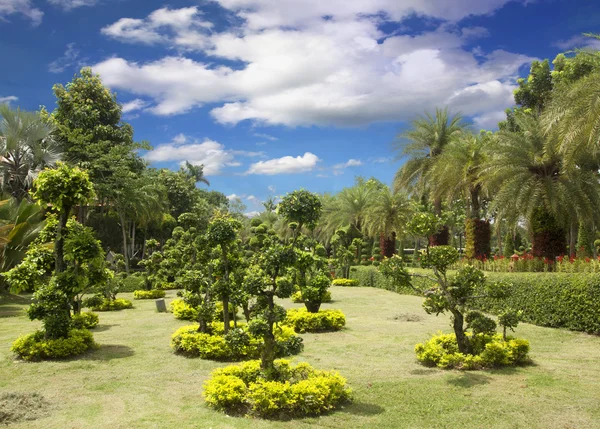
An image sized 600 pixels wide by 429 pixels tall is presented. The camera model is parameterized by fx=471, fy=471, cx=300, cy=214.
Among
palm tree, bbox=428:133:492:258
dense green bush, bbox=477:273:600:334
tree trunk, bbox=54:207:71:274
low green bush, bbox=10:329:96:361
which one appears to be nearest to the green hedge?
dense green bush, bbox=477:273:600:334

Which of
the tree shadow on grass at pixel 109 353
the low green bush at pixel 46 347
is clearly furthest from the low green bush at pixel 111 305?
the low green bush at pixel 46 347

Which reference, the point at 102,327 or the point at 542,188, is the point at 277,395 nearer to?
A: the point at 102,327

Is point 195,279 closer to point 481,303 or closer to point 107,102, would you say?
point 481,303

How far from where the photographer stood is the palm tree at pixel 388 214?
34.6m

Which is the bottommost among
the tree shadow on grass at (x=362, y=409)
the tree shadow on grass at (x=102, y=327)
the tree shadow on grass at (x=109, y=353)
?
the tree shadow on grass at (x=102, y=327)

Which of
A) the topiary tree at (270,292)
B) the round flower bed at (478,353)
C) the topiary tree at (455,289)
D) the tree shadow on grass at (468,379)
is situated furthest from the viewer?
the topiary tree at (455,289)

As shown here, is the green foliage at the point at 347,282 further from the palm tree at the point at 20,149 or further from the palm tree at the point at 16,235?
the palm tree at the point at 20,149

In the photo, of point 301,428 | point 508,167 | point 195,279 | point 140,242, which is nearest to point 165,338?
point 195,279

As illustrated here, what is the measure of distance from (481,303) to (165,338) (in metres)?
Answer: 11.3

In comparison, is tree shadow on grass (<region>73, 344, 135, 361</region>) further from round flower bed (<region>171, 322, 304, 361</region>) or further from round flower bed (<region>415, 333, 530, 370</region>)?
round flower bed (<region>415, 333, 530, 370</region>)

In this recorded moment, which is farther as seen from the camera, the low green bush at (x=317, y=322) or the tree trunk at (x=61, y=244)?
the low green bush at (x=317, y=322)

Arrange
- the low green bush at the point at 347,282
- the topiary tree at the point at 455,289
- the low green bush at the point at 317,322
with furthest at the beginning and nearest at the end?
the low green bush at the point at 347,282
the low green bush at the point at 317,322
the topiary tree at the point at 455,289

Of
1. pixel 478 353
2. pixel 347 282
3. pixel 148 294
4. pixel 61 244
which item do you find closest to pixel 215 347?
pixel 61 244

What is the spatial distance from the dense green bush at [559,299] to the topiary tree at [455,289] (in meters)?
3.04
